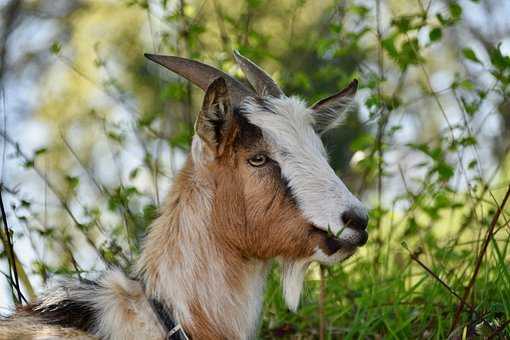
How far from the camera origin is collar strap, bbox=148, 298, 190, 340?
16.1 ft

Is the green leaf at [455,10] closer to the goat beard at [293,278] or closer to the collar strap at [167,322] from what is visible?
the goat beard at [293,278]

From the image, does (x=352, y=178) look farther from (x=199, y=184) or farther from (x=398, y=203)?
(x=199, y=184)

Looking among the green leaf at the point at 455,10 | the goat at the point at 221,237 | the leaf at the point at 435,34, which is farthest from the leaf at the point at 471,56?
the goat at the point at 221,237

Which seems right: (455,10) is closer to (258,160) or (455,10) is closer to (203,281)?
(258,160)

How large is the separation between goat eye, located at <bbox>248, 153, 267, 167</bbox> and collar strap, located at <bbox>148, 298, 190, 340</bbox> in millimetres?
883

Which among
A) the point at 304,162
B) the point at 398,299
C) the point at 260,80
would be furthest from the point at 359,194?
the point at 304,162

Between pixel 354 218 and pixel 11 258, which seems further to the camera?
pixel 11 258

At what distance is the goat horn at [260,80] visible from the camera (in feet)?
18.4

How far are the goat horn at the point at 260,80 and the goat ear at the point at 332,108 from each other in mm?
257

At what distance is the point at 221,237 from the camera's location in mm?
5105

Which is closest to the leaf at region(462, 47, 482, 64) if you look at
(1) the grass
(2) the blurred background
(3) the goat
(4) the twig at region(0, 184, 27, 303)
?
(2) the blurred background

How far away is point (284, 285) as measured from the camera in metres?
5.24

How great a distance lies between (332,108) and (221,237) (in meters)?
1.16

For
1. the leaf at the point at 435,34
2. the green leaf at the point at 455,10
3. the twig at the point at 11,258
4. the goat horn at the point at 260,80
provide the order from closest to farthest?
the goat horn at the point at 260,80
the twig at the point at 11,258
the leaf at the point at 435,34
the green leaf at the point at 455,10
